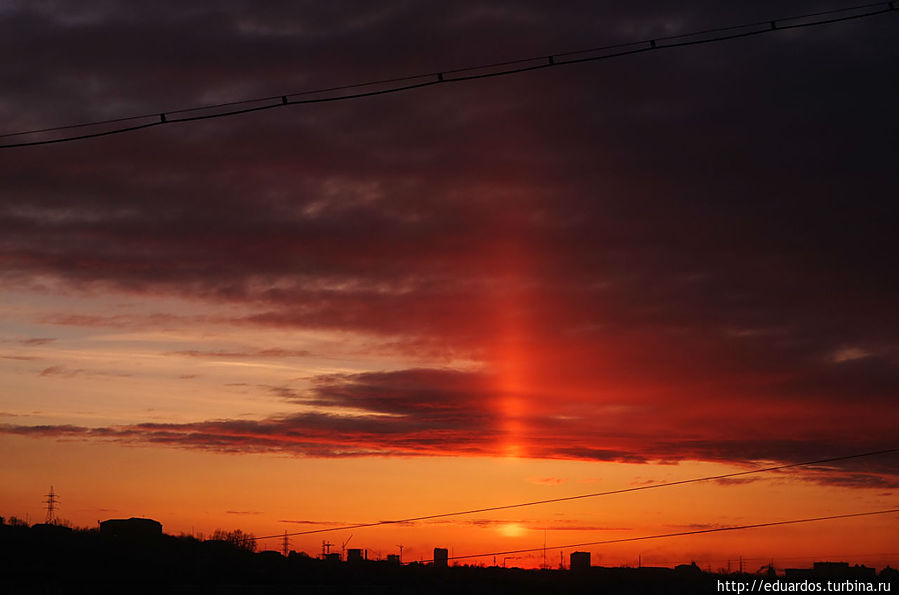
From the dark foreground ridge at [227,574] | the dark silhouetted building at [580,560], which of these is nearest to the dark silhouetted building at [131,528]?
the dark foreground ridge at [227,574]

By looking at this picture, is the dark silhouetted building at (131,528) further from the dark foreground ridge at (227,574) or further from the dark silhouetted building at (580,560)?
the dark silhouetted building at (580,560)

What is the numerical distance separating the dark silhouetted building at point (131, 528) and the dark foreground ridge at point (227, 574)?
0.34 feet

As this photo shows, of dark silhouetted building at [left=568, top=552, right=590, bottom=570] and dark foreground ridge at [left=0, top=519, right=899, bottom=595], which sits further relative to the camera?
dark silhouetted building at [left=568, top=552, right=590, bottom=570]

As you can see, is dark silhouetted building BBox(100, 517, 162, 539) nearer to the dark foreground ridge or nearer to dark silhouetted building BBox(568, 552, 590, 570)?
the dark foreground ridge

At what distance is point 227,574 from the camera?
231ft

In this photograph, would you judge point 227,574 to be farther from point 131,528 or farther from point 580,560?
point 580,560

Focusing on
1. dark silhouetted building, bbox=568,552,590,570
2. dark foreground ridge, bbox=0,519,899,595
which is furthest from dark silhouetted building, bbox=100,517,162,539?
dark silhouetted building, bbox=568,552,590,570

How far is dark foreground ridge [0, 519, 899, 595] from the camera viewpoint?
6081 cm

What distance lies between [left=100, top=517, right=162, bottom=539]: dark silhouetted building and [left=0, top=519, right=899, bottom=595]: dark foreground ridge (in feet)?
0.34

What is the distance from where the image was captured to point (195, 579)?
222ft

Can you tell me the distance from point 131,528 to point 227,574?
2768 centimetres

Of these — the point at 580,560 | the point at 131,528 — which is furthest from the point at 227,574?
the point at 580,560

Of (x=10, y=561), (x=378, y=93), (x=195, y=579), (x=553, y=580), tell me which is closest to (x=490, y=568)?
(x=553, y=580)

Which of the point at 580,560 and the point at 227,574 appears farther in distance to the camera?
the point at 580,560
